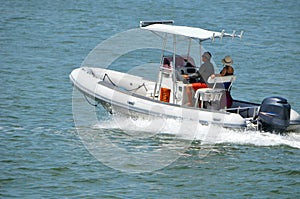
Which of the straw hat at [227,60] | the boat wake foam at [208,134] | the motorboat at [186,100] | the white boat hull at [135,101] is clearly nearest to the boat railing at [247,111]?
the motorboat at [186,100]

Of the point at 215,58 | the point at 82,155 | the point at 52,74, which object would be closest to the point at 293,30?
the point at 215,58

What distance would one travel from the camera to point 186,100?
1345 cm

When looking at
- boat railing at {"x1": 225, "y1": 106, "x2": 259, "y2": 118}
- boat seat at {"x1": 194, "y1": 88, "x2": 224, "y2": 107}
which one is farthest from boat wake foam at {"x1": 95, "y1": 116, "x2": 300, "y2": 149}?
boat railing at {"x1": 225, "y1": 106, "x2": 259, "y2": 118}

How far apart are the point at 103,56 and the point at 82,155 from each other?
858 centimetres

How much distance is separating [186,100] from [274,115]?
5.39 feet

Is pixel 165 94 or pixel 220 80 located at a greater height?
pixel 220 80

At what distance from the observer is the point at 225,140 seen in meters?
A: 12.9

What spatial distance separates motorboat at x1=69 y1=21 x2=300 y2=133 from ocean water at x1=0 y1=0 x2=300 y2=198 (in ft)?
0.91

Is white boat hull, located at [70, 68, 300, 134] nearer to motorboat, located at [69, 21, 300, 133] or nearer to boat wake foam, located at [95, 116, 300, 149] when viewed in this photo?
motorboat, located at [69, 21, 300, 133]

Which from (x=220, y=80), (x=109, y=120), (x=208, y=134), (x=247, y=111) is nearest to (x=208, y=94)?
(x=220, y=80)

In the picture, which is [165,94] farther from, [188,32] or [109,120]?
[109,120]

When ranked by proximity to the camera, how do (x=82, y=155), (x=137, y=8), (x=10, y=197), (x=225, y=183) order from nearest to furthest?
1. (x=10, y=197)
2. (x=225, y=183)
3. (x=82, y=155)
4. (x=137, y=8)

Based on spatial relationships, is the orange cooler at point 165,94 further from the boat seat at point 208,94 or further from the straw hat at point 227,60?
the straw hat at point 227,60

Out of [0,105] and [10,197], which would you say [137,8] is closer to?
[0,105]
